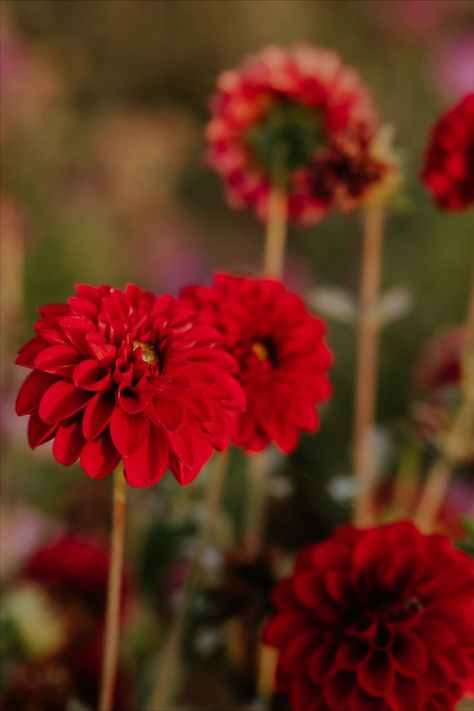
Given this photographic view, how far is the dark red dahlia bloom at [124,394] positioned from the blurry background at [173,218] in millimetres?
136

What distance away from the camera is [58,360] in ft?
1.17

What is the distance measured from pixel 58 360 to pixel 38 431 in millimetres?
31

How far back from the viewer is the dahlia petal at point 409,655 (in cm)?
39

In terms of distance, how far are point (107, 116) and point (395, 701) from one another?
1.87 meters

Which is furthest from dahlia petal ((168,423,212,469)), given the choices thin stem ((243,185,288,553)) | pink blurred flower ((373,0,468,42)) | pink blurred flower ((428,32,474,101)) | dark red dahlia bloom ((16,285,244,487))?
pink blurred flower ((373,0,468,42))

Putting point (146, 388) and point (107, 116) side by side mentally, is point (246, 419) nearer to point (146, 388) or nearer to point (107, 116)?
point (146, 388)

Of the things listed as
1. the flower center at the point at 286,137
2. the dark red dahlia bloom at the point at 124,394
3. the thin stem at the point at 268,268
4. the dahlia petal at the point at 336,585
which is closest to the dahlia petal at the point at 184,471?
the dark red dahlia bloom at the point at 124,394

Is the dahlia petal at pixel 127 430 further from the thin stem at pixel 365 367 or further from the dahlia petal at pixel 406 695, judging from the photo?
the thin stem at pixel 365 367

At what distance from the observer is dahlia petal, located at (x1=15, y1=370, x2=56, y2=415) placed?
36cm

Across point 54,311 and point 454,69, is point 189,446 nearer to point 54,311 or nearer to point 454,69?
point 54,311

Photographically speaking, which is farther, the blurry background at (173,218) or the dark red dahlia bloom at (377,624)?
the blurry background at (173,218)

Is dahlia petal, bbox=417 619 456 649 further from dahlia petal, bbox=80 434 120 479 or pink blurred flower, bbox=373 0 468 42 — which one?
pink blurred flower, bbox=373 0 468 42

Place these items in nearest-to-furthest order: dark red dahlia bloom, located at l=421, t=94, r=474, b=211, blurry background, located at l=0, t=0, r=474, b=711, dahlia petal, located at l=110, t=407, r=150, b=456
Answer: dahlia petal, located at l=110, t=407, r=150, b=456 < dark red dahlia bloom, located at l=421, t=94, r=474, b=211 < blurry background, located at l=0, t=0, r=474, b=711

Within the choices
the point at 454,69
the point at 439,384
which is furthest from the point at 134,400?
the point at 454,69
